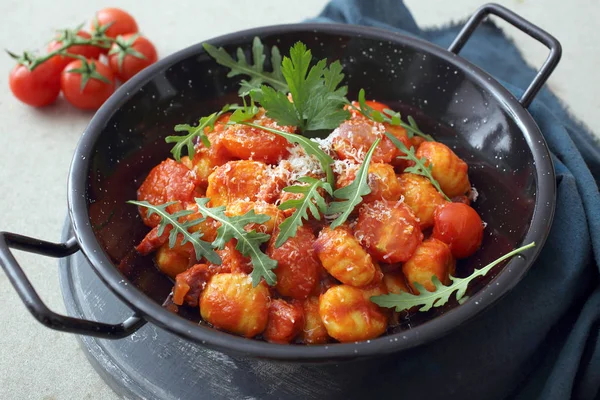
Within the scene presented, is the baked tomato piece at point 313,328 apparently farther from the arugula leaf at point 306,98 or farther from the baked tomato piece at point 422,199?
the arugula leaf at point 306,98

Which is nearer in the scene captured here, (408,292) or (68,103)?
(408,292)

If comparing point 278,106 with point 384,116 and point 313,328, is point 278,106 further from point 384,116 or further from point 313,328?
point 313,328

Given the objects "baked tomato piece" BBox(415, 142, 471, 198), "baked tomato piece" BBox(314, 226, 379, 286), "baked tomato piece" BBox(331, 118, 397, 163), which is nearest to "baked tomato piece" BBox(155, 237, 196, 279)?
"baked tomato piece" BBox(314, 226, 379, 286)

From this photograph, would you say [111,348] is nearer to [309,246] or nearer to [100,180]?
[100,180]

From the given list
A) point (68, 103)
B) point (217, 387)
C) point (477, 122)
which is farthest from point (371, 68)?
point (68, 103)

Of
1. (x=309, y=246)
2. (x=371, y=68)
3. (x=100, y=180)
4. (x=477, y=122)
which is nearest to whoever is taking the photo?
(x=309, y=246)

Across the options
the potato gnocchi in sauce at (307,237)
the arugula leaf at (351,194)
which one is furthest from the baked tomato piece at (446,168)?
the arugula leaf at (351,194)
